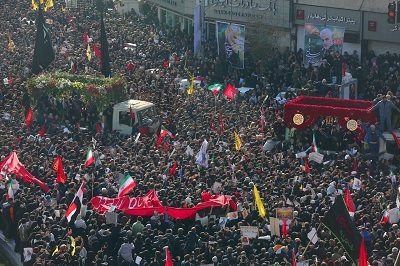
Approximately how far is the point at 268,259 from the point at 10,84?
20845 mm

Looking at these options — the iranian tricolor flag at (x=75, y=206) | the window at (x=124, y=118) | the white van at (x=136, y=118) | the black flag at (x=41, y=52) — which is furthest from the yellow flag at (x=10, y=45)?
the iranian tricolor flag at (x=75, y=206)

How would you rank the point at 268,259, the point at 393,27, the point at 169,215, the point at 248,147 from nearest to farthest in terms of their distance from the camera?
the point at 268,259 < the point at 169,215 < the point at 248,147 < the point at 393,27

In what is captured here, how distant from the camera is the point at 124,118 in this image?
42438 mm

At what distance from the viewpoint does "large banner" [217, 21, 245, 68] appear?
50253 millimetres

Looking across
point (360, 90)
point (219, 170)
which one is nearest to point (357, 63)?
point (360, 90)

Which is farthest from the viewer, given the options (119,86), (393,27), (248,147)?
(393,27)

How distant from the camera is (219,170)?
35.1 m

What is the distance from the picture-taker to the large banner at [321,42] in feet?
161

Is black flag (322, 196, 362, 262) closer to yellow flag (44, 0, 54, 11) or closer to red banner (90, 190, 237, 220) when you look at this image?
red banner (90, 190, 237, 220)

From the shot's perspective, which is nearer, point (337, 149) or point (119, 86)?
point (337, 149)

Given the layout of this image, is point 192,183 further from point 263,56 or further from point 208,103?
point 263,56

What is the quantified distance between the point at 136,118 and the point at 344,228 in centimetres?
1658

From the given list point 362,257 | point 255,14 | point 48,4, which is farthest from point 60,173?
point 48,4

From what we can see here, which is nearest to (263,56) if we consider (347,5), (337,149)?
(347,5)
